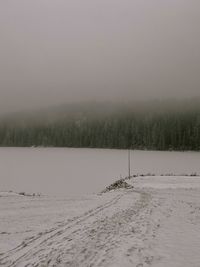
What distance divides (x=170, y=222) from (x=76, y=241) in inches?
245

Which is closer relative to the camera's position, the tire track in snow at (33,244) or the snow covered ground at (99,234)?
the tire track in snow at (33,244)

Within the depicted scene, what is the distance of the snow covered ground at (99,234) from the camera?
11.9m

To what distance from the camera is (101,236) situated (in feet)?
47.9

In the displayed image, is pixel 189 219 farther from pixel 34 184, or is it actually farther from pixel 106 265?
pixel 34 184

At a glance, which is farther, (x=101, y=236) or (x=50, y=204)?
(x=50, y=204)

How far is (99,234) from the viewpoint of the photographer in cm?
1490

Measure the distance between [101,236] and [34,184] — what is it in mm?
38337

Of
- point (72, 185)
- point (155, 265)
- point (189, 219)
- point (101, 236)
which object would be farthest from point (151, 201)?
point (72, 185)

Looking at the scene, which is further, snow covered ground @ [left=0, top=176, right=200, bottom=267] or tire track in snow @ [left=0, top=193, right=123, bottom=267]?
snow covered ground @ [left=0, top=176, right=200, bottom=267]

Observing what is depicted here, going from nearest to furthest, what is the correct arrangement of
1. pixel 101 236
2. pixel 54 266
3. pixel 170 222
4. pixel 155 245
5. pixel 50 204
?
pixel 54 266, pixel 155 245, pixel 101 236, pixel 170 222, pixel 50 204

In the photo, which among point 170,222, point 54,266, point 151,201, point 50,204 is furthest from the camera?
point 151,201

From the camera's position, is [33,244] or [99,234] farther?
[99,234]

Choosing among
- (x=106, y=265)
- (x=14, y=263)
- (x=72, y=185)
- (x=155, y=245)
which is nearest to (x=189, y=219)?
(x=155, y=245)

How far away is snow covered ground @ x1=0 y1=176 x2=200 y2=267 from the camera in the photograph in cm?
1185
